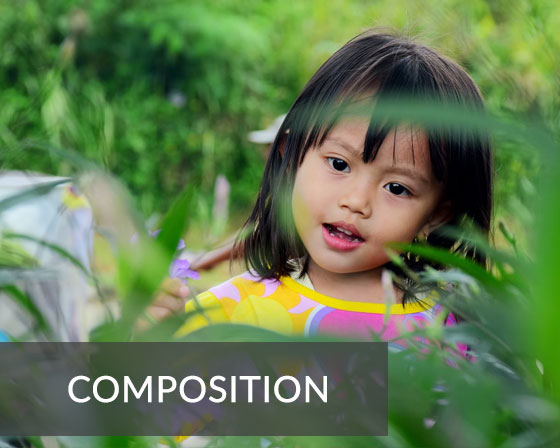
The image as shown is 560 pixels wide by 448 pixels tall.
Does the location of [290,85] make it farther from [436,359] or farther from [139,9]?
[436,359]

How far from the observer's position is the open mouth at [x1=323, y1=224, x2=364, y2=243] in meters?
1.05

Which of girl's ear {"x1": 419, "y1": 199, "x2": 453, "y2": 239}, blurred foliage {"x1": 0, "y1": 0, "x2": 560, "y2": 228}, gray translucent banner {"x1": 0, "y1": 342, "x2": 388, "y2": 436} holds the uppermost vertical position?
gray translucent banner {"x1": 0, "y1": 342, "x2": 388, "y2": 436}

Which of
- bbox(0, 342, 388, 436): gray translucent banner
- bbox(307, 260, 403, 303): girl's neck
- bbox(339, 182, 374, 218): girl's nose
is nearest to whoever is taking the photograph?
bbox(0, 342, 388, 436): gray translucent banner

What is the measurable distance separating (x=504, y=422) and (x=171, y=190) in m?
6.06

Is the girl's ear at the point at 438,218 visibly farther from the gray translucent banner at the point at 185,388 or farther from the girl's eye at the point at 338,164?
the gray translucent banner at the point at 185,388

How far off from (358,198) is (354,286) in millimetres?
173

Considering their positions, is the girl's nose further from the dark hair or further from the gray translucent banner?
the gray translucent banner

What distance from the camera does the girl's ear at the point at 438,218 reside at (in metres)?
1.14

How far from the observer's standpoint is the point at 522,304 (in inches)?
13.7

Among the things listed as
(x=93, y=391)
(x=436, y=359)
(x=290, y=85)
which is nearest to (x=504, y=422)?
(x=436, y=359)

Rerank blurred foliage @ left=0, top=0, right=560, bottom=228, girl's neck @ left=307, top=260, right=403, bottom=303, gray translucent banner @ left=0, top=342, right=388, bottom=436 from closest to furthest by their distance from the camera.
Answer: gray translucent banner @ left=0, top=342, right=388, bottom=436
girl's neck @ left=307, top=260, right=403, bottom=303
blurred foliage @ left=0, top=0, right=560, bottom=228

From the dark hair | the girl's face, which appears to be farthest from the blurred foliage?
the girl's face

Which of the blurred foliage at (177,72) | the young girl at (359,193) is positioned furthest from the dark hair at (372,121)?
the blurred foliage at (177,72)

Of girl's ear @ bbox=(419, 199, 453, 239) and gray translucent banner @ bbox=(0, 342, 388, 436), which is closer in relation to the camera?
gray translucent banner @ bbox=(0, 342, 388, 436)
